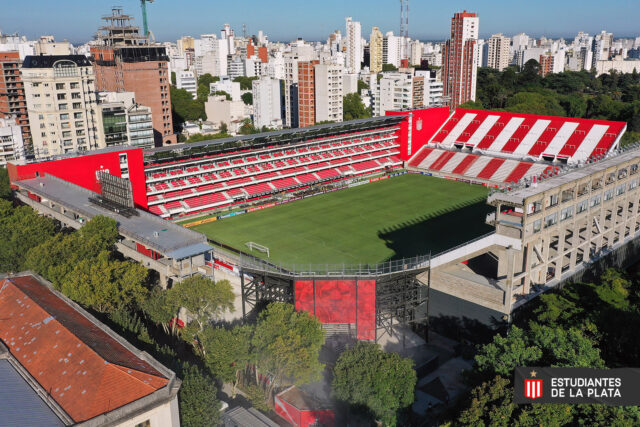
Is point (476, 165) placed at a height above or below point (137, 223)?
below

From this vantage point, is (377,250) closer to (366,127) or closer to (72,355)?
(72,355)

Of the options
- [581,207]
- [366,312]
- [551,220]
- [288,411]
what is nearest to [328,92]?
[581,207]

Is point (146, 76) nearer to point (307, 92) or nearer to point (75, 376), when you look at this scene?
point (307, 92)

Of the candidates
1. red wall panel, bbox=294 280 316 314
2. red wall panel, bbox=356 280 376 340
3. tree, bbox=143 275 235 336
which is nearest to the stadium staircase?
tree, bbox=143 275 235 336

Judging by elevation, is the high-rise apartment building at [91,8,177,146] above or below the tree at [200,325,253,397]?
above

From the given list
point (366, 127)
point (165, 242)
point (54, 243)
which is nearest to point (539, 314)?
point (165, 242)

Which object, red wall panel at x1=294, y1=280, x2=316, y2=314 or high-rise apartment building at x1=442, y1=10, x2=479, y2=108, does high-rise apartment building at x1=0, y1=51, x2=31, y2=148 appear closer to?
red wall panel at x1=294, y1=280, x2=316, y2=314

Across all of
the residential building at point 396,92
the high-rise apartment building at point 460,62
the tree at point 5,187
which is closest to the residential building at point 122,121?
the tree at point 5,187
